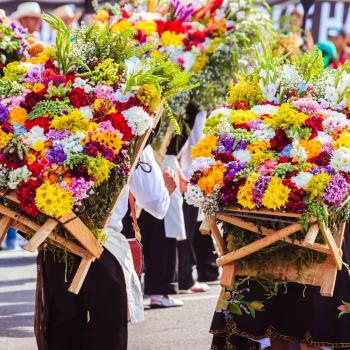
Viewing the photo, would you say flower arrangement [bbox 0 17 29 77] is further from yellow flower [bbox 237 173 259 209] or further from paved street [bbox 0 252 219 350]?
yellow flower [bbox 237 173 259 209]

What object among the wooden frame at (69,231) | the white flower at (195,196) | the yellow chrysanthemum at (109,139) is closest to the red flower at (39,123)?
the yellow chrysanthemum at (109,139)

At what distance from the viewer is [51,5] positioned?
46.6 feet

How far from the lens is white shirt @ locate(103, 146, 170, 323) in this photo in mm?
5566

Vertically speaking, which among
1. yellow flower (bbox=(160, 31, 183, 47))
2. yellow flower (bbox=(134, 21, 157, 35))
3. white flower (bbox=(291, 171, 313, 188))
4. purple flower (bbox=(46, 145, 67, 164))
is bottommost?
white flower (bbox=(291, 171, 313, 188))

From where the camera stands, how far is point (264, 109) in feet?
19.0

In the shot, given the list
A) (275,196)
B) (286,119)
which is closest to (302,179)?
(275,196)

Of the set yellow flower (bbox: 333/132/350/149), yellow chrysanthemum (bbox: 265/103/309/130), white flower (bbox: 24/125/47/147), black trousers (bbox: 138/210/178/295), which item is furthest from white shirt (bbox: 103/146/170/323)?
black trousers (bbox: 138/210/178/295)

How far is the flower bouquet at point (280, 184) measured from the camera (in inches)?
205

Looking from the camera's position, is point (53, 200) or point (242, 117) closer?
point (53, 200)

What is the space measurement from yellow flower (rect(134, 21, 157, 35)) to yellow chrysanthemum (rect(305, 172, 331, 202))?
374 centimetres

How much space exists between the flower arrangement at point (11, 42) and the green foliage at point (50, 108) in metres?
2.29

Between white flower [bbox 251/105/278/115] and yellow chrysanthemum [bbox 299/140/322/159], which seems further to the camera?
white flower [bbox 251/105/278/115]

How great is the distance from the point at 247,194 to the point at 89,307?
105 cm

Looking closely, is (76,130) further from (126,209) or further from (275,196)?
(275,196)
